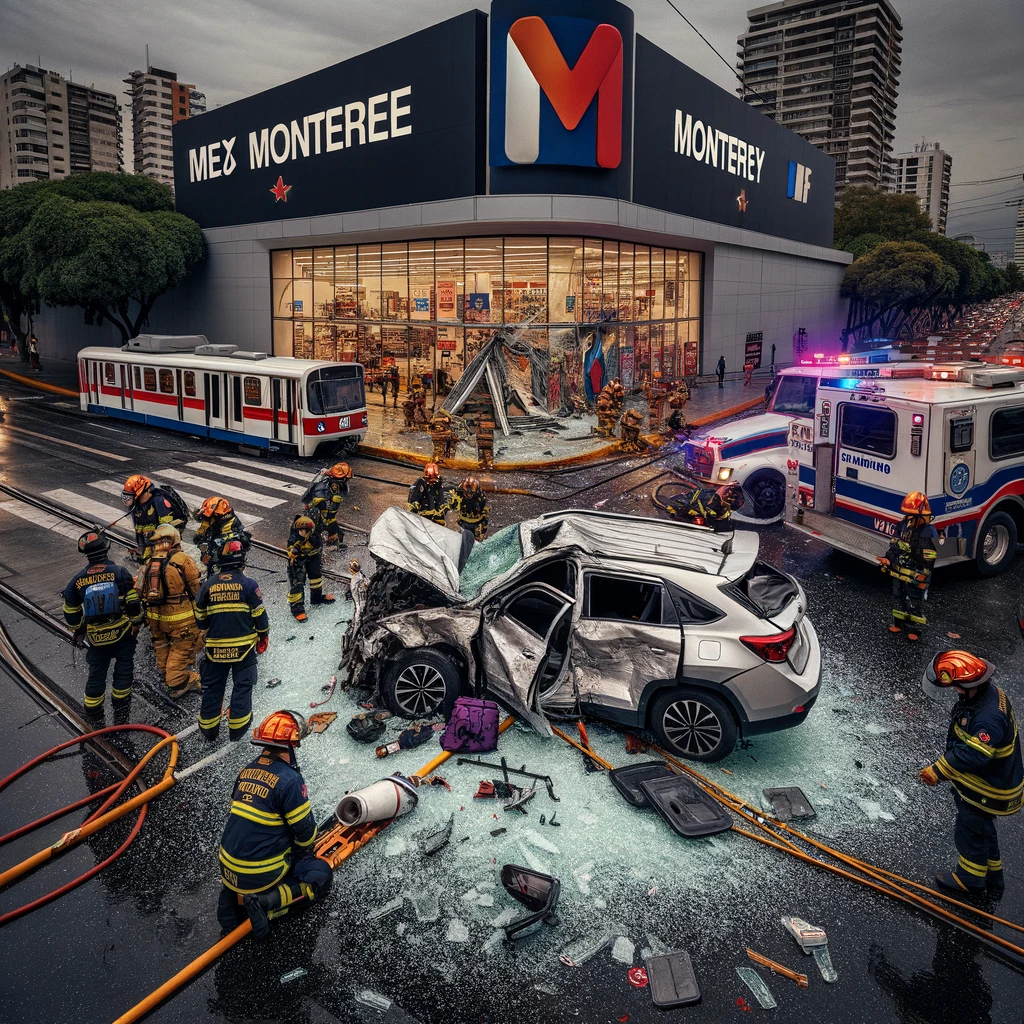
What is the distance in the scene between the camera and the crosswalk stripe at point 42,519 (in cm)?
1237

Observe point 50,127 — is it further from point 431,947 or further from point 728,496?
point 431,947

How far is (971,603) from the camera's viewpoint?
9.62m

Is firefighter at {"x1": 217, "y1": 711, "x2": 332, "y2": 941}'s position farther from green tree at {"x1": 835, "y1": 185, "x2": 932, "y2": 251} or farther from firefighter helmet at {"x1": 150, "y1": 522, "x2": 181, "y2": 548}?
green tree at {"x1": 835, "y1": 185, "x2": 932, "y2": 251}

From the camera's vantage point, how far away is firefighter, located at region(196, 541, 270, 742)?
6.29 metres

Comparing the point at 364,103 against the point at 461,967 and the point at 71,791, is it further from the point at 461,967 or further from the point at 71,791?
the point at 461,967

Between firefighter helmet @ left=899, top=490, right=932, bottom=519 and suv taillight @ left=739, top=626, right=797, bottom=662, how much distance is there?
378 cm

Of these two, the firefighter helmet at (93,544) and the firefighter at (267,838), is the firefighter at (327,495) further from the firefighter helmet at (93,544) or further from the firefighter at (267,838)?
the firefighter at (267,838)

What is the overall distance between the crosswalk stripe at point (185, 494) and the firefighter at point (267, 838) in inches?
359

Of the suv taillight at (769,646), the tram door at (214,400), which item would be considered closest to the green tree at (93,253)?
the tram door at (214,400)

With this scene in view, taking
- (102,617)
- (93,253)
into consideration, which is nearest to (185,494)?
(102,617)

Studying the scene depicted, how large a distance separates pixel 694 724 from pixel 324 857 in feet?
9.69

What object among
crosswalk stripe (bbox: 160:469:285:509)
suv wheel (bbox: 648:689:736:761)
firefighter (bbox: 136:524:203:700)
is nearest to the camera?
suv wheel (bbox: 648:689:736:761)

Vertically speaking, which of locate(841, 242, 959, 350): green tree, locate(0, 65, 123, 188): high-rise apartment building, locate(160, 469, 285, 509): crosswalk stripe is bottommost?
locate(160, 469, 285, 509): crosswalk stripe

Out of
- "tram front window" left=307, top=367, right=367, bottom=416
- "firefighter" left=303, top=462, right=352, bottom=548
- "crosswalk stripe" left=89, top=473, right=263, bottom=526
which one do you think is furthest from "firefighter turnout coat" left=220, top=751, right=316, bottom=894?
"tram front window" left=307, top=367, right=367, bottom=416
